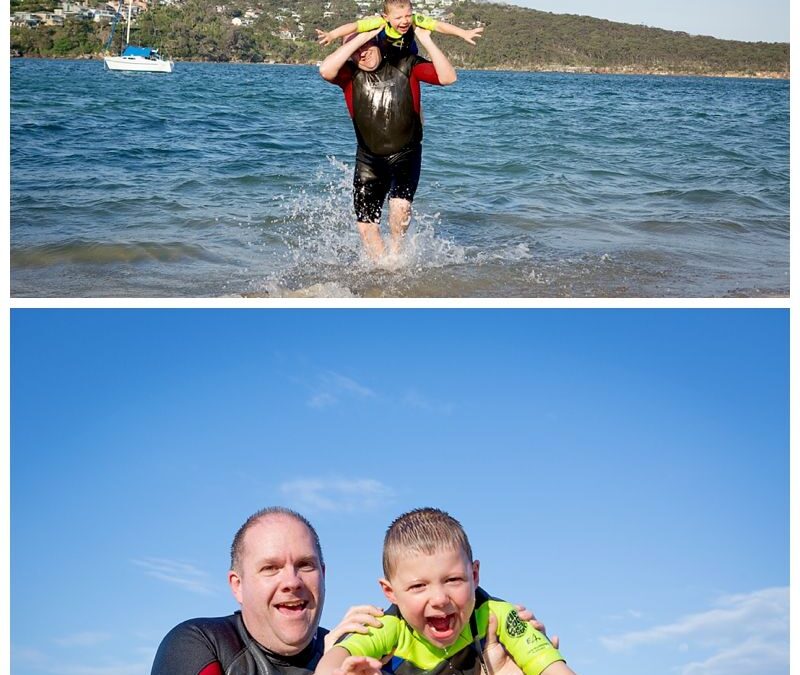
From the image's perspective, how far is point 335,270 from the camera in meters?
11.3

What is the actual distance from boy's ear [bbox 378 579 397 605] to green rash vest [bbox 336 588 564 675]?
1.6 inches

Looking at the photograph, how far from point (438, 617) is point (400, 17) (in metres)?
6.07

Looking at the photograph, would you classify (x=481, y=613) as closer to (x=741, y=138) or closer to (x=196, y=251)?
(x=196, y=251)

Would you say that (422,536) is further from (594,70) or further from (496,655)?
(594,70)

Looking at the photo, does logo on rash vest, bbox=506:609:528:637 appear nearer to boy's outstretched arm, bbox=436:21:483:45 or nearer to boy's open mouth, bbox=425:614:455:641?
boy's open mouth, bbox=425:614:455:641

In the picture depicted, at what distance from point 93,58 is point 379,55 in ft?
255

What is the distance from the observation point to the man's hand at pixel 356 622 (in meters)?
→ 4.06

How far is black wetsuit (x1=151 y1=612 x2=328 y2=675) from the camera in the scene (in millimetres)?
4293

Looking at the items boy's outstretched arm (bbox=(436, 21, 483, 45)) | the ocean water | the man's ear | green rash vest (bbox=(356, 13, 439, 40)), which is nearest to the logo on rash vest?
the man's ear

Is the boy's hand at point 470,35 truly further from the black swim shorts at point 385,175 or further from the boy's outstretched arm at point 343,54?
the black swim shorts at point 385,175

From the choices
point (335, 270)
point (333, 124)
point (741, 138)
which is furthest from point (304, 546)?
point (741, 138)

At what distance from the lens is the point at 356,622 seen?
13.5 feet

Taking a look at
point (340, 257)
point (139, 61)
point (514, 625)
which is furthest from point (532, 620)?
point (139, 61)

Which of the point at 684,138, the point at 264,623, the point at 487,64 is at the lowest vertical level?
the point at 264,623
